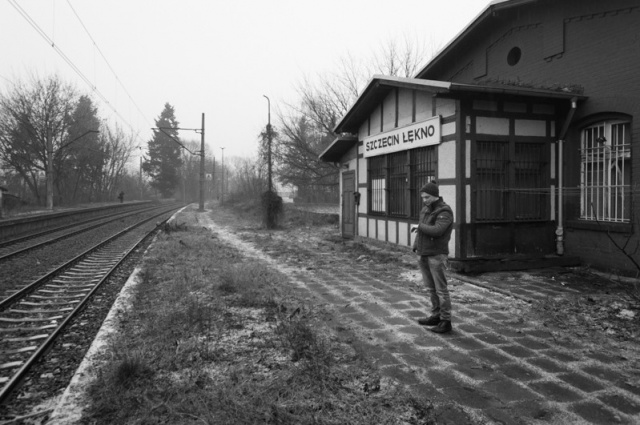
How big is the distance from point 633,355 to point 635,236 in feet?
14.5

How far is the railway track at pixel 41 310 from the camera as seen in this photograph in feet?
14.1

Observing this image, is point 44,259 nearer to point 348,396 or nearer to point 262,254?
point 262,254

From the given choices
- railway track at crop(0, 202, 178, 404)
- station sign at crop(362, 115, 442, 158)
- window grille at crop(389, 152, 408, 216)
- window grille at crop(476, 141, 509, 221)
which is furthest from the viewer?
window grille at crop(389, 152, 408, 216)

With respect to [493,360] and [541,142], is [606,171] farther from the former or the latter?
[493,360]

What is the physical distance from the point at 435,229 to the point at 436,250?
0.85 feet

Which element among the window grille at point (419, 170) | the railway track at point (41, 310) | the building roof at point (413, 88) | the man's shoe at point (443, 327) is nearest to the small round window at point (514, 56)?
the building roof at point (413, 88)

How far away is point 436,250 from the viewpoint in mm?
4980

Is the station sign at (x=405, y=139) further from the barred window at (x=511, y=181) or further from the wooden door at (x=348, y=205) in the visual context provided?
the wooden door at (x=348, y=205)

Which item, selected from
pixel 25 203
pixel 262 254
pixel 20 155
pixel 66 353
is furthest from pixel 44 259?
pixel 20 155

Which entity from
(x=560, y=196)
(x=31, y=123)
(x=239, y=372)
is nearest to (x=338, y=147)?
(x=560, y=196)

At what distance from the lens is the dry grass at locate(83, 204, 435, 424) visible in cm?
301

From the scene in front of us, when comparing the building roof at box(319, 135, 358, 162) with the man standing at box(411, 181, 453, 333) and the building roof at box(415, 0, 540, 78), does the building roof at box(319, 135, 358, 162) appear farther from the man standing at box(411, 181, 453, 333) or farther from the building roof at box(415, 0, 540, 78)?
the man standing at box(411, 181, 453, 333)

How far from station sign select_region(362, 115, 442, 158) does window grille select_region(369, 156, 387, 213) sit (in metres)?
0.28

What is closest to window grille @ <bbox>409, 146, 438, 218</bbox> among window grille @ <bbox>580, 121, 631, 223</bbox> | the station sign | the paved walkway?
the station sign
